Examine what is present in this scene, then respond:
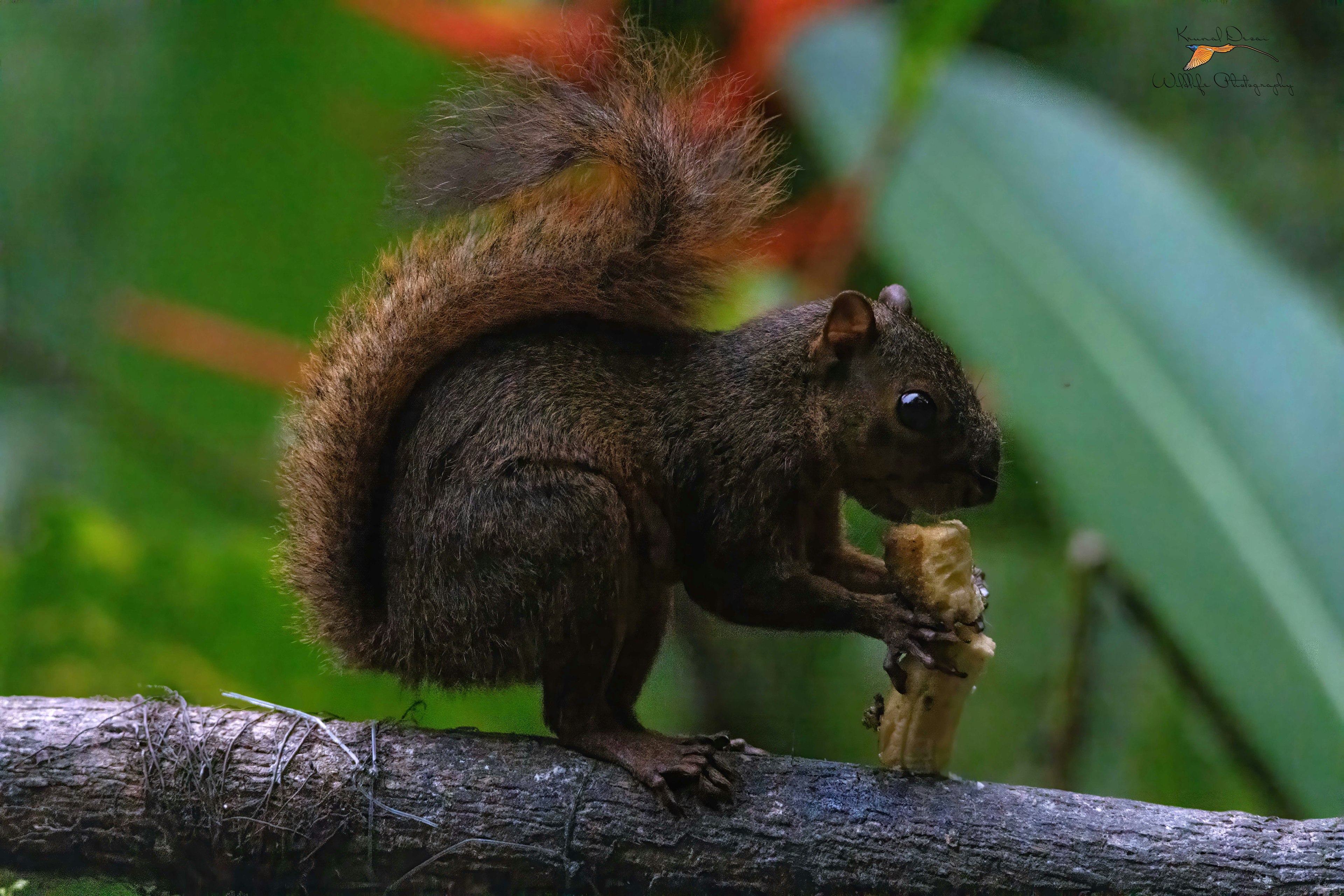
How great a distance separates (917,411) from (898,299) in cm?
30

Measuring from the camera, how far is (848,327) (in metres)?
1.80

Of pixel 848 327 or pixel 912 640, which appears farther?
pixel 848 327

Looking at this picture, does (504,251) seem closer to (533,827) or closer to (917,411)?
(917,411)

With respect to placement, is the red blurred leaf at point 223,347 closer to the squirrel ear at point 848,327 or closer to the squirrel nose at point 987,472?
the squirrel ear at point 848,327

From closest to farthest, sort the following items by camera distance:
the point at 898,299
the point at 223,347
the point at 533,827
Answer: the point at 533,827
the point at 898,299
the point at 223,347

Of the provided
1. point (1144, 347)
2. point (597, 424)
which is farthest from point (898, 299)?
point (1144, 347)

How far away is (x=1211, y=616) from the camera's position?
210cm

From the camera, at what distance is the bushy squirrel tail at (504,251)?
5.97ft

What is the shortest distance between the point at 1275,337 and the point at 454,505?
179cm

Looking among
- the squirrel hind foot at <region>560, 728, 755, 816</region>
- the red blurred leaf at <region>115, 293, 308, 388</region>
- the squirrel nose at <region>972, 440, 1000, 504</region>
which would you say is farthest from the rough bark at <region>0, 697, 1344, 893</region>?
the red blurred leaf at <region>115, 293, 308, 388</region>

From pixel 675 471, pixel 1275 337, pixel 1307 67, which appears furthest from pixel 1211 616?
pixel 1307 67

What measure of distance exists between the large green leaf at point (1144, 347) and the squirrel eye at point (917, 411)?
0.59 m

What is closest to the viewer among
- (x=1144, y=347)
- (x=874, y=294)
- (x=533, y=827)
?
(x=533, y=827)

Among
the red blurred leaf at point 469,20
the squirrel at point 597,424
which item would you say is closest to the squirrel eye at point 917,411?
the squirrel at point 597,424
